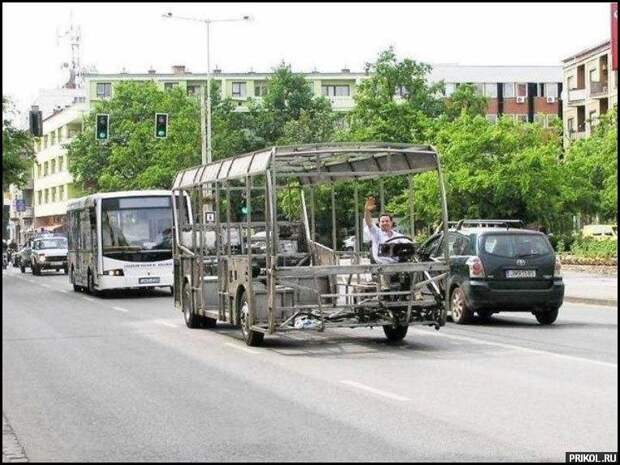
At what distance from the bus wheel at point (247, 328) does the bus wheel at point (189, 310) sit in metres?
2.93

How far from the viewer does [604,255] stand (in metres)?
37.8

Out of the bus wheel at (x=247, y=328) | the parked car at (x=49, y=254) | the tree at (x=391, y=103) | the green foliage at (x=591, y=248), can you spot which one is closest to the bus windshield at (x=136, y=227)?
the bus wheel at (x=247, y=328)

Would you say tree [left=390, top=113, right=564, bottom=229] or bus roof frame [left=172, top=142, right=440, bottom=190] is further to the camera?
tree [left=390, top=113, right=564, bottom=229]

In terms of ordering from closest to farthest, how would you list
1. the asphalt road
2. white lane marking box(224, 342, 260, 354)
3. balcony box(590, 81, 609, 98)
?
the asphalt road → white lane marking box(224, 342, 260, 354) → balcony box(590, 81, 609, 98)

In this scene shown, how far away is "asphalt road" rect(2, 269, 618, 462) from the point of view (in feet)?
24.2

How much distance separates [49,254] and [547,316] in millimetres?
37708

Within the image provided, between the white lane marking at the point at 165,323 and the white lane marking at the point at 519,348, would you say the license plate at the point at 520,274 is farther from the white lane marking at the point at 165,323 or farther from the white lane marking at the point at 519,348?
the white lane marking at the point at 165,323

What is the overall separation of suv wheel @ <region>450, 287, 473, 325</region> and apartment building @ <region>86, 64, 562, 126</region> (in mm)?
89099

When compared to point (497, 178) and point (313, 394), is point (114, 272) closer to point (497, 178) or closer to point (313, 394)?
point (313, 394)

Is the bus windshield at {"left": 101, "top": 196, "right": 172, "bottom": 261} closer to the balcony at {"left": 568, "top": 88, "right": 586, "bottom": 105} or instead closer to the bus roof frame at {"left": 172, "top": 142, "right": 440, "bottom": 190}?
the bus roof frame at {"left": 172, "top": 142, "right": 440, "bottom": 190}

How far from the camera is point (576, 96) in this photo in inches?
3275

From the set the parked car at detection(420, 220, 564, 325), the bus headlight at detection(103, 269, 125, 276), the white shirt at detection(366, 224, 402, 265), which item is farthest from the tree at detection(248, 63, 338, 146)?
the white shirt at detection(366, 224, 402, 265)

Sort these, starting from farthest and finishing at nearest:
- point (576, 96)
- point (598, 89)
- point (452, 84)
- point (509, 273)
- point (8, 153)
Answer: point (452, 84)
point (576, 96)
point (598, 89)
point (509, 273)
point (8, 153)

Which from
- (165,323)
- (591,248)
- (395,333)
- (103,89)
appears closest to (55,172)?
(103,89)
